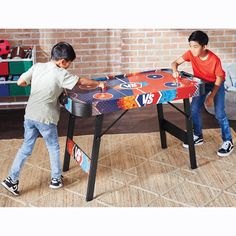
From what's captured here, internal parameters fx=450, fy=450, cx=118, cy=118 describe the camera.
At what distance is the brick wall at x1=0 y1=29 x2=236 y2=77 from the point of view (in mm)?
4723

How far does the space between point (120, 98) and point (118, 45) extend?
2170 millimetres

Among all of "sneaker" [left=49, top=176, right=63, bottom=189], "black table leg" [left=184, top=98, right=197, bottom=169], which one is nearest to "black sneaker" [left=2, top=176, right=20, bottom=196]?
"sneaker" [left=49, top=176, right=63, bottom=189]

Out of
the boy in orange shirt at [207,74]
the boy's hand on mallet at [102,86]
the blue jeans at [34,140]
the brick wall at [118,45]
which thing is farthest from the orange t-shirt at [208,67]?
the brick wall at [118,45]

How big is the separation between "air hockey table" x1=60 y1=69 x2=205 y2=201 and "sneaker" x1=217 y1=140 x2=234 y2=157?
1.10 feet

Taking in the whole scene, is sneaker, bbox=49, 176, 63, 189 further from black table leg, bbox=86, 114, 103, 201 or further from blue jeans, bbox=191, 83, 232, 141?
blue jeans, bbox=191, 83, 232, 141

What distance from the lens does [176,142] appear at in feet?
12.8

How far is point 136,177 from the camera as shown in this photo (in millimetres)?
3293

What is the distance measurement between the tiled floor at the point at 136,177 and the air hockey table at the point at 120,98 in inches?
5.9

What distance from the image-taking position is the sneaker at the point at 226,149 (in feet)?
11.9

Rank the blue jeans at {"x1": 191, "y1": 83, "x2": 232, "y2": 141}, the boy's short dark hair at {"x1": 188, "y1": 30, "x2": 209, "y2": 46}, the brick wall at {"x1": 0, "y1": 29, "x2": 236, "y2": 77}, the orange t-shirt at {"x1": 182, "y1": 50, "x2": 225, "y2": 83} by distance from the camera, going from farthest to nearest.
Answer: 1. the brick wall at {"x1": 0, "y1": 29, "x2": 236, "y2": 77}
2. the blue jeans at {"x1": 191, "y1": 83, "x2": 232, "y2": 141}
3. the orange t-shirt at {"x1": 182, "y1": 50, "x2": 225, "y2": 83}
4. the boy's short dark hair at {"x1": 188, "y1": 30, "x2": 209, "y2": 46}

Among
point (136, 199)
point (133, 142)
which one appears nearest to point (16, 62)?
point (133, 142)

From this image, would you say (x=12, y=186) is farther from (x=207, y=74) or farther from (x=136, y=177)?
(x=207, y=74)

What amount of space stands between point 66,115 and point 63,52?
6.65 feet

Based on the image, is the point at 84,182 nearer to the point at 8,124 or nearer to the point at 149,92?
the point at 149,92
